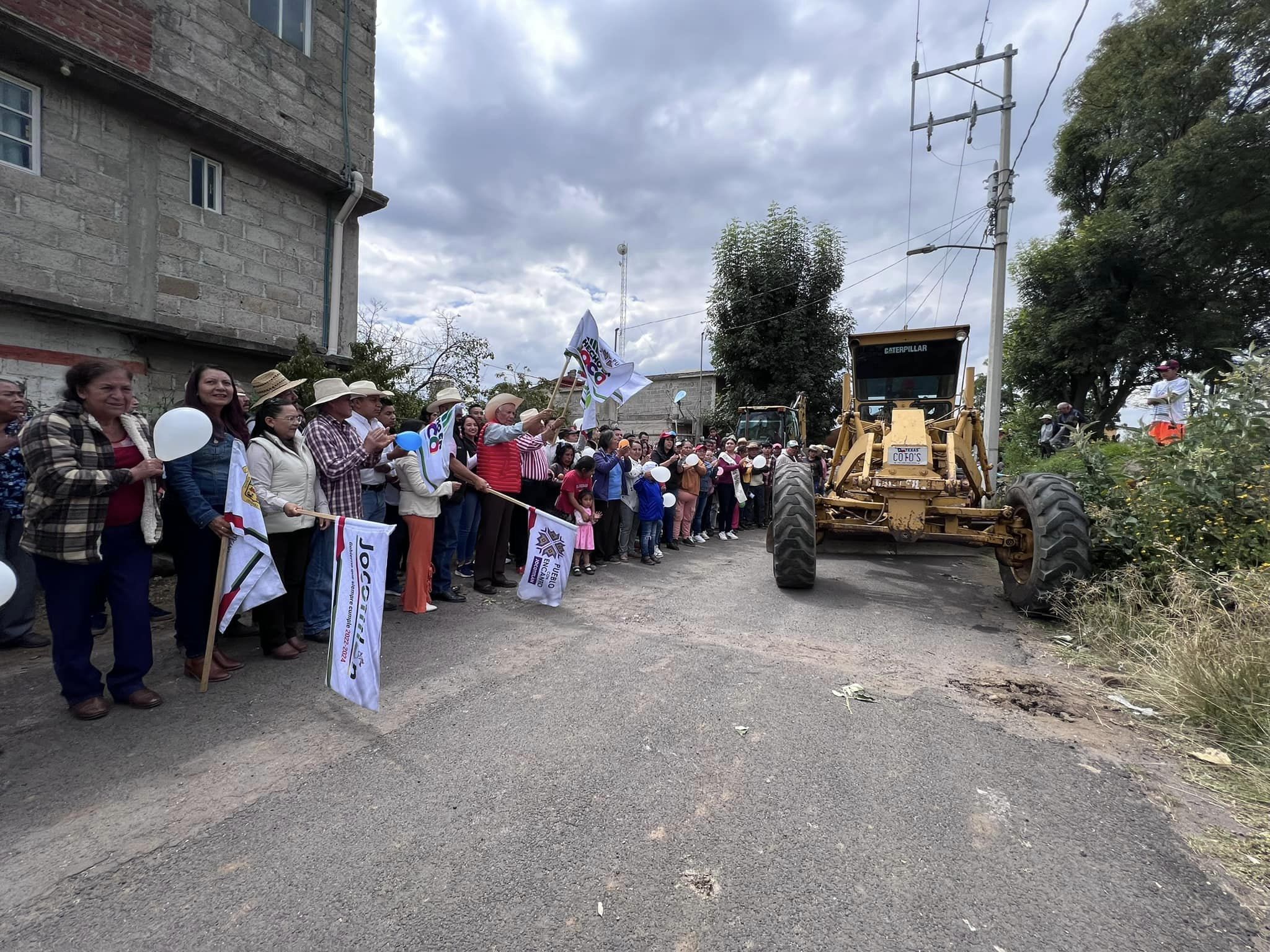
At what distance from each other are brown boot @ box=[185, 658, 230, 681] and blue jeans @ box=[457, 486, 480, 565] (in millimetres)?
2232

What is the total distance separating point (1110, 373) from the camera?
18047mm

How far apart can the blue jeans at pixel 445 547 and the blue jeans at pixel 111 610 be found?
2342 mm

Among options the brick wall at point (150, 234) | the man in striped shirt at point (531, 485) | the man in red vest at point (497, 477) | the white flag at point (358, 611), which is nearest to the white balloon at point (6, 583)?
the white flag at point (358, 611)

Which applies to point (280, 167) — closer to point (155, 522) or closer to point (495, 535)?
point (495, 535)

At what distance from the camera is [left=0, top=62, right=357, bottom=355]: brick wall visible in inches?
243

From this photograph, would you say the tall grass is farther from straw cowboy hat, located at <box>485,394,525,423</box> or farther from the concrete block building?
the concrete block building

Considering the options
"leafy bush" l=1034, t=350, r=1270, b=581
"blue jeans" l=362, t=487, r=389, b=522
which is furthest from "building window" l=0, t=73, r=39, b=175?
"leafy bush" l=1034, t=350, r=1270, b=581

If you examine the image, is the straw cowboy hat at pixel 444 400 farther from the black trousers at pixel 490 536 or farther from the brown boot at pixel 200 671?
the brown boot at pixel 200 671

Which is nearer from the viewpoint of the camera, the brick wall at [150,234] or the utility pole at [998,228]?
the brick wall at [150,234]

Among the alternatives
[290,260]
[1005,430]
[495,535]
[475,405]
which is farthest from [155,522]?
[1005,430]

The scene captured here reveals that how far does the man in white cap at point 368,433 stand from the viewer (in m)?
4.77

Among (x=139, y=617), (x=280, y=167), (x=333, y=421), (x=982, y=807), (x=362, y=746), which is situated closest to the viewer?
(x=982, y=807)

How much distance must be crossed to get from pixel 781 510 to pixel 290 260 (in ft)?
24.9

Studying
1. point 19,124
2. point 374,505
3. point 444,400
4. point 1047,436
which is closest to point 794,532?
point 444,400
